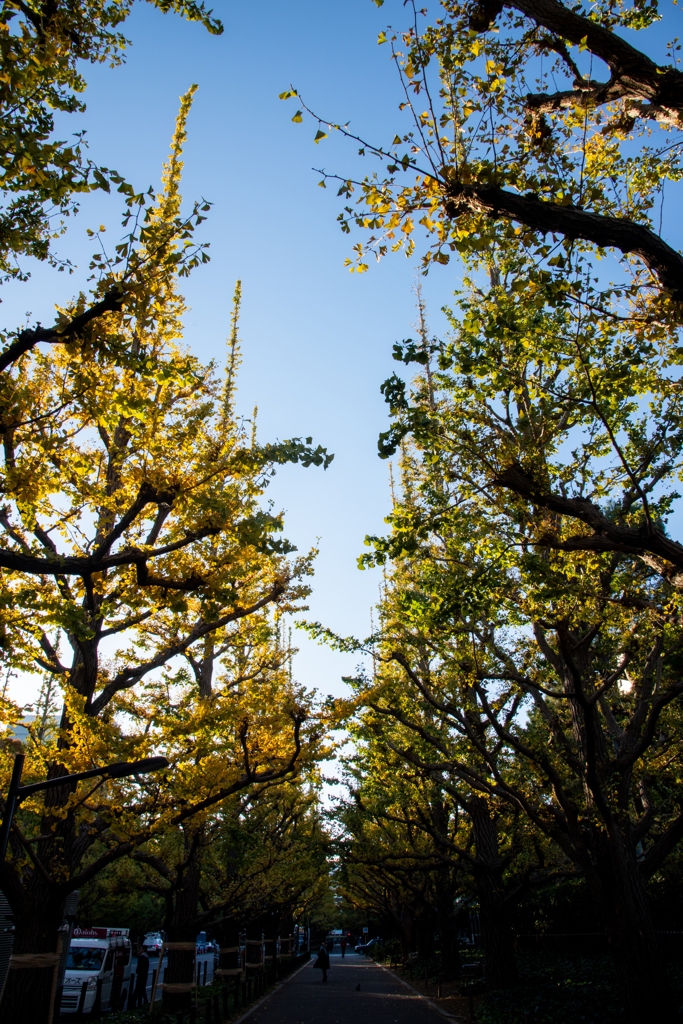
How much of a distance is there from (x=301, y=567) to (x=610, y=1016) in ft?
31.0

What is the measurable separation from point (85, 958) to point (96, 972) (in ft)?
2.61

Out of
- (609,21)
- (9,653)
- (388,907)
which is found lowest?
(388,907)

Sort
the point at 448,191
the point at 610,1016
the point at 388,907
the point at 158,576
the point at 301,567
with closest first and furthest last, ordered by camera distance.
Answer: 1. the point at 448,191
2. the point at 158,576
3. the point at 610,1016
4. the point at 301,567
5. the point at 388,907

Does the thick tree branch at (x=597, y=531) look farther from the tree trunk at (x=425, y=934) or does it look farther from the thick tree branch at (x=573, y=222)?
the tree trunk at (x=425, y=934)

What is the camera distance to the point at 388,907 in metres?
35.8

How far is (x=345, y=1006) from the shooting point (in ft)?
57.5

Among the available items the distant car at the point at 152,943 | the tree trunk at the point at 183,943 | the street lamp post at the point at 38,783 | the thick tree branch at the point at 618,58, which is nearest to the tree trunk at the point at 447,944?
the tree trunk at the point at 183,943

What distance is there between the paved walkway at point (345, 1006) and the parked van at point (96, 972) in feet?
14.6

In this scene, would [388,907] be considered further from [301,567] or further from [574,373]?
[574,373]

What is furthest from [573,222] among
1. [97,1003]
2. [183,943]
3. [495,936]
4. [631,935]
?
[97,1003]

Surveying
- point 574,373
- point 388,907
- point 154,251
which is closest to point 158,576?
point 154,251

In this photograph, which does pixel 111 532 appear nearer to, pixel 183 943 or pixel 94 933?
pixel 183 943

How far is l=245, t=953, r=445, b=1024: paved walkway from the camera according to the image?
14398 mm

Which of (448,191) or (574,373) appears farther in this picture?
(574,373)
